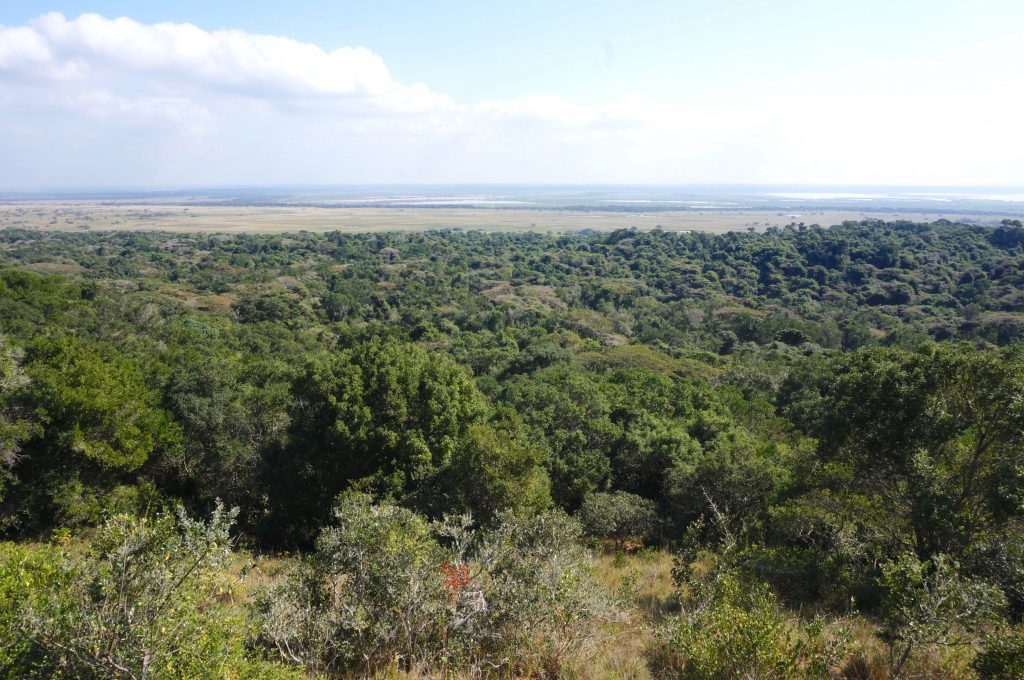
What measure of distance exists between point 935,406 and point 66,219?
8516 inches

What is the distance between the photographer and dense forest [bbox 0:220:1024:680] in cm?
588

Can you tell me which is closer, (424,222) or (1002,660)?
(1002,660)

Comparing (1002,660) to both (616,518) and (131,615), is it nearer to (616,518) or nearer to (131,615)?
(131,615)

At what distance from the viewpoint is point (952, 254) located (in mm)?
84562

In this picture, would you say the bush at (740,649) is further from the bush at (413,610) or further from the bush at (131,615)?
the bush at (131,615)

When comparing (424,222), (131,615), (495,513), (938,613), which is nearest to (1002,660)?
(938,613)

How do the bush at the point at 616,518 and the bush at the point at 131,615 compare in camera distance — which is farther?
the bush at the point at 616,518

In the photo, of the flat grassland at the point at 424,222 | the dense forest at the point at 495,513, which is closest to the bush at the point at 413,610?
the dense forest at the point at 495,513

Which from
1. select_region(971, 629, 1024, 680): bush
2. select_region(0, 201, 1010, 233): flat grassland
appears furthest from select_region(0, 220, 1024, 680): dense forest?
select_region(0, 201, 1010, 233): flat grassland

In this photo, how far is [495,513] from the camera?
452 inches

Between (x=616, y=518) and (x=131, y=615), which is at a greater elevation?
(x=131, y=615)

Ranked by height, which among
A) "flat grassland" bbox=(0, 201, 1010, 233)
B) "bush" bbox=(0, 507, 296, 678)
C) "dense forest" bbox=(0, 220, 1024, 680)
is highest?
"flat grassland" bbox=(0, 201, 1010, 233)

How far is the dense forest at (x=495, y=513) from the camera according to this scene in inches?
232

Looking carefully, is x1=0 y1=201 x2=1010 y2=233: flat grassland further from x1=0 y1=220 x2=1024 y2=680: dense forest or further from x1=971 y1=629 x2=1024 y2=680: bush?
x1=971 y1=629 x2=1024 y2=680: bush
